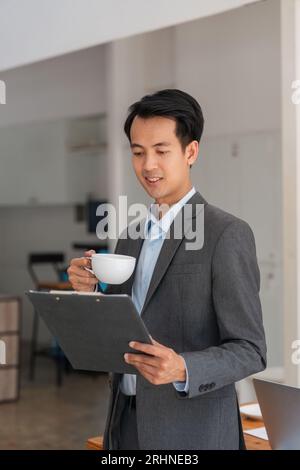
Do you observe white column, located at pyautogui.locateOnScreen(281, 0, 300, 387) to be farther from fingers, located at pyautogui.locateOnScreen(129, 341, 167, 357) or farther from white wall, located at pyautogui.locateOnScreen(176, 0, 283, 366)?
white wall, located at pyautogui.locateOnScreen(176, 0, 283, 366)

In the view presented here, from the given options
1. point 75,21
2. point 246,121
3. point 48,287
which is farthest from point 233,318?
point 48,287

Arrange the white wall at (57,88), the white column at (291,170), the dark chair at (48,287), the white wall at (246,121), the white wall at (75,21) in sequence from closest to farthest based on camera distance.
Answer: the white column at (291,170) → the white wall at (75,21) → the white wall at (246,121) → the dark chair at (48,287) → the white wall at (57,88)

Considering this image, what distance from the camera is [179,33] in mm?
6762

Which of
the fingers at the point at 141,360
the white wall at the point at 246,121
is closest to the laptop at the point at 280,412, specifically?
the fingers at the point at 141,360

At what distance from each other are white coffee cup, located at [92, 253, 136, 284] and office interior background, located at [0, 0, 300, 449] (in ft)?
5.03

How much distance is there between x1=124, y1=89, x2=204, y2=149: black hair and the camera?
1788mm

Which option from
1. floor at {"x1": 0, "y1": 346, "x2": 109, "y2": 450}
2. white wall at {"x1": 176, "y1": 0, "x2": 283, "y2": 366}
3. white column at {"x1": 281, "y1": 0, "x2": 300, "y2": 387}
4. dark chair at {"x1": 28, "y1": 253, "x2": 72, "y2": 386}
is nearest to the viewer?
white column at {"x1": 281, "y1": 0, "x2": 300, "y2": 387}

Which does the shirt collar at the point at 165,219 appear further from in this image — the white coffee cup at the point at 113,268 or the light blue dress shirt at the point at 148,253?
the white coffee cup at the point at 113,268

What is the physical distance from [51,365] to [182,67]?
11.5 feet

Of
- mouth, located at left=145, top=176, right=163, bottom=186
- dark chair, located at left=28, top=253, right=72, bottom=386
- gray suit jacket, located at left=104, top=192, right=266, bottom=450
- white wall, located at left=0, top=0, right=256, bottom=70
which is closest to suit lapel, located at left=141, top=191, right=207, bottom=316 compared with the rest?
gray suit jacket, located at left=104, top=192, right=266, bottom=450

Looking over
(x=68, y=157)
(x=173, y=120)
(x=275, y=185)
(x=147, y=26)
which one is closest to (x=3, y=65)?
(x=147, y=26)

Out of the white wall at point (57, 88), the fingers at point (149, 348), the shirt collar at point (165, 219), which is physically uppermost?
the white wall at point (57, 88)

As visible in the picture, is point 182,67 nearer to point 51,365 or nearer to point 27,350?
point 51,365

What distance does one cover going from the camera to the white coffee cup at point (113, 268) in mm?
1800
